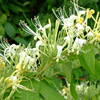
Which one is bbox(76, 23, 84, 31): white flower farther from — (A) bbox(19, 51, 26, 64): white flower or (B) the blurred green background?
(B) the blurred green background

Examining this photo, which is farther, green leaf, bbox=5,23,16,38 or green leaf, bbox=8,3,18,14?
green leaf, bbox=8,3,18,14

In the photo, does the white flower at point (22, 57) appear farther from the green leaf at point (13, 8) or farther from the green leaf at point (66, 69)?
the green leaf at point (13, 8)

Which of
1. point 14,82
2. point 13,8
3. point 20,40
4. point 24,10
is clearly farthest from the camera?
point 24,10

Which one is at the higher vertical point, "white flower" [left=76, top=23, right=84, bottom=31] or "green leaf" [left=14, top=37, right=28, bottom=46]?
"green leaf" [left=14, top=37, right=28, bottom=46]

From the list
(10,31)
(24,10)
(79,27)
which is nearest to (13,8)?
(24,10)

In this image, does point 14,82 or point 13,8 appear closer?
point 14,82

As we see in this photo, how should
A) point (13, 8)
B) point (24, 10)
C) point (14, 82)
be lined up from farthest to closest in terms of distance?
1. point (24, 10)
2. point (13, 8)
3. point (14, 82)

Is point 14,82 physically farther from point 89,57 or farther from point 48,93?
point 89,57

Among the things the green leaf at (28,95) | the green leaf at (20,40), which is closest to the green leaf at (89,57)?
the green leaf at (28,95)

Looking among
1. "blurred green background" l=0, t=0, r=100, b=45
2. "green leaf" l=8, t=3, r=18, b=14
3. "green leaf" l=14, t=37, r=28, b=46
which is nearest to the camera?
"green leaf" l=14, t=37, r=28, b=46

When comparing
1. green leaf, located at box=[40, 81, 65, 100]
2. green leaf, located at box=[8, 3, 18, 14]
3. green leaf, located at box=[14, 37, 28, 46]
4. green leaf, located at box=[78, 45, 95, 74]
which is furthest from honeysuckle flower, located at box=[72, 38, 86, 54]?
green leaf, located at box=[8, 3, 18, 14]
